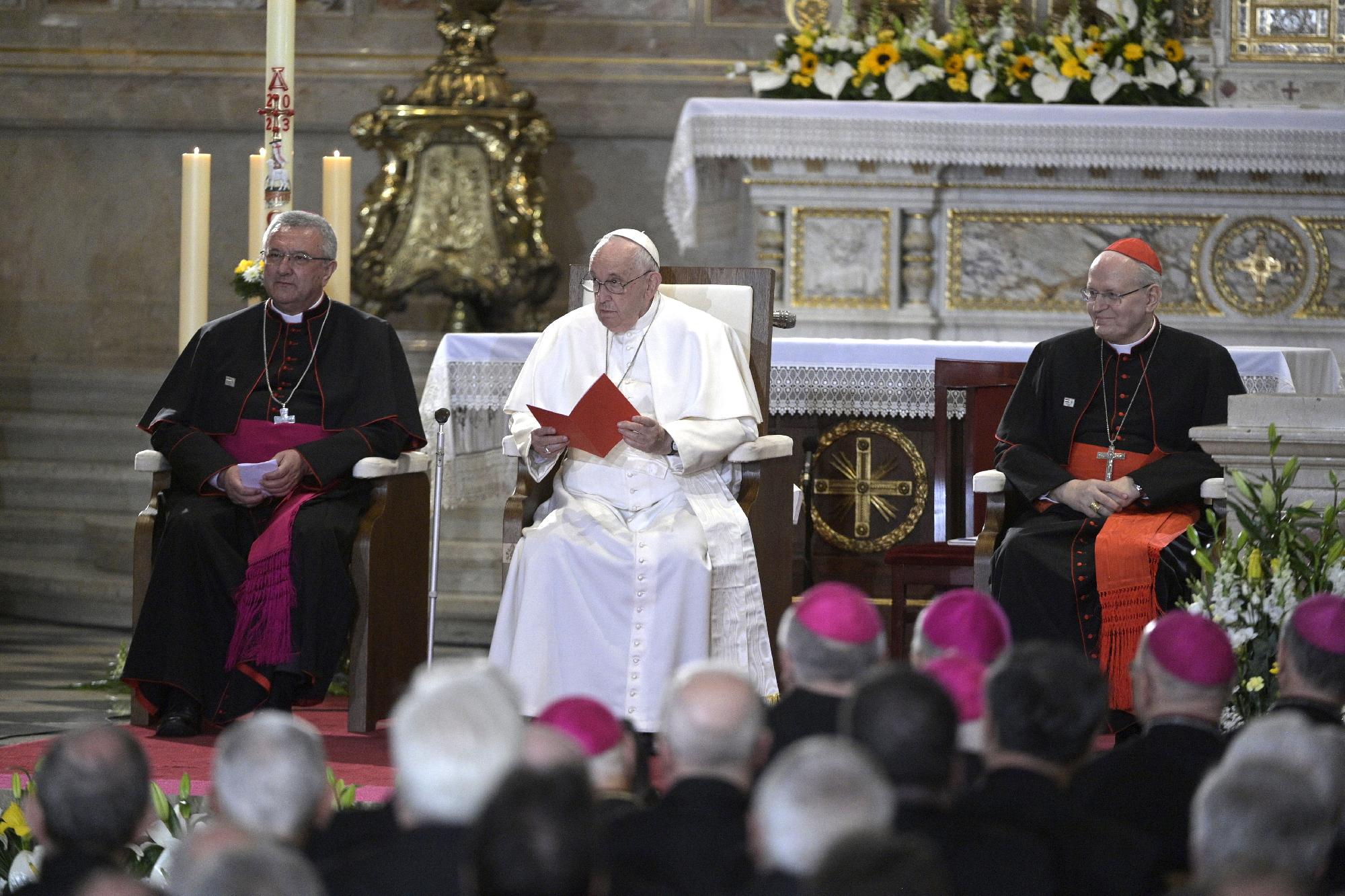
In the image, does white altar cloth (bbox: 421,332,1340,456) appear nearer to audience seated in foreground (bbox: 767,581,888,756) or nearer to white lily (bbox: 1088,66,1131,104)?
white lily (bbox: 1088,66,1131,104)

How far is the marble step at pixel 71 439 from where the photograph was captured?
10242 millimetres

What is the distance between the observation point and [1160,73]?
8641mm

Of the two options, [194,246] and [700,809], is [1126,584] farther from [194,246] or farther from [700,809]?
[194,246]

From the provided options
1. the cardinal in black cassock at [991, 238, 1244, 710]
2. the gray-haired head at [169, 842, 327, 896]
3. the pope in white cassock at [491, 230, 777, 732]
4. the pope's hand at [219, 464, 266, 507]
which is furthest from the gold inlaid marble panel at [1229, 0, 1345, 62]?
the gray-haired head at [169, 842, 327, 896]

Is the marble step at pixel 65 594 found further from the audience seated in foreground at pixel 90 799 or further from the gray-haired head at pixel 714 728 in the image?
the gray-haired head at pixel 714 728

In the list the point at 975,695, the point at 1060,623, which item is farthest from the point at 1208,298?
the point at 975,695

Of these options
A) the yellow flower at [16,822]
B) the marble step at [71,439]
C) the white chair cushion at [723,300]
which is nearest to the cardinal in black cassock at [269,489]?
the white chair cushion at [723,300]

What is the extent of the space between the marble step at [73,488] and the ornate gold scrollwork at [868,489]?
13.2 feet

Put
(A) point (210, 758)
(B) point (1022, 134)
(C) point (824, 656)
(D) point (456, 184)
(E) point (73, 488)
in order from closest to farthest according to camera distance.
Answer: (C) point (824, 656) → (A) point (210, 758) → (B) point (1022, 134) → (E) point (73, 488) → (D) point (456, 184)

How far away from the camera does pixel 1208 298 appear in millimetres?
8414

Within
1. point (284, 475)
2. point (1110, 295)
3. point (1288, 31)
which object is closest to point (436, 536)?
point (284, 475)

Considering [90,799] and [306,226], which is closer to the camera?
[90,799]

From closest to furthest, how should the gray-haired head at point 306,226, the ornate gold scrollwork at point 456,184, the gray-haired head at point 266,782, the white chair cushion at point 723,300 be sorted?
the gray-haired head at point 266,782
the gray-haired head at point 306,226
the white chair cushion at point 723,300
the ornate gold scrollwork at point 456,184

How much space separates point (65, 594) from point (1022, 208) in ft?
15.6
